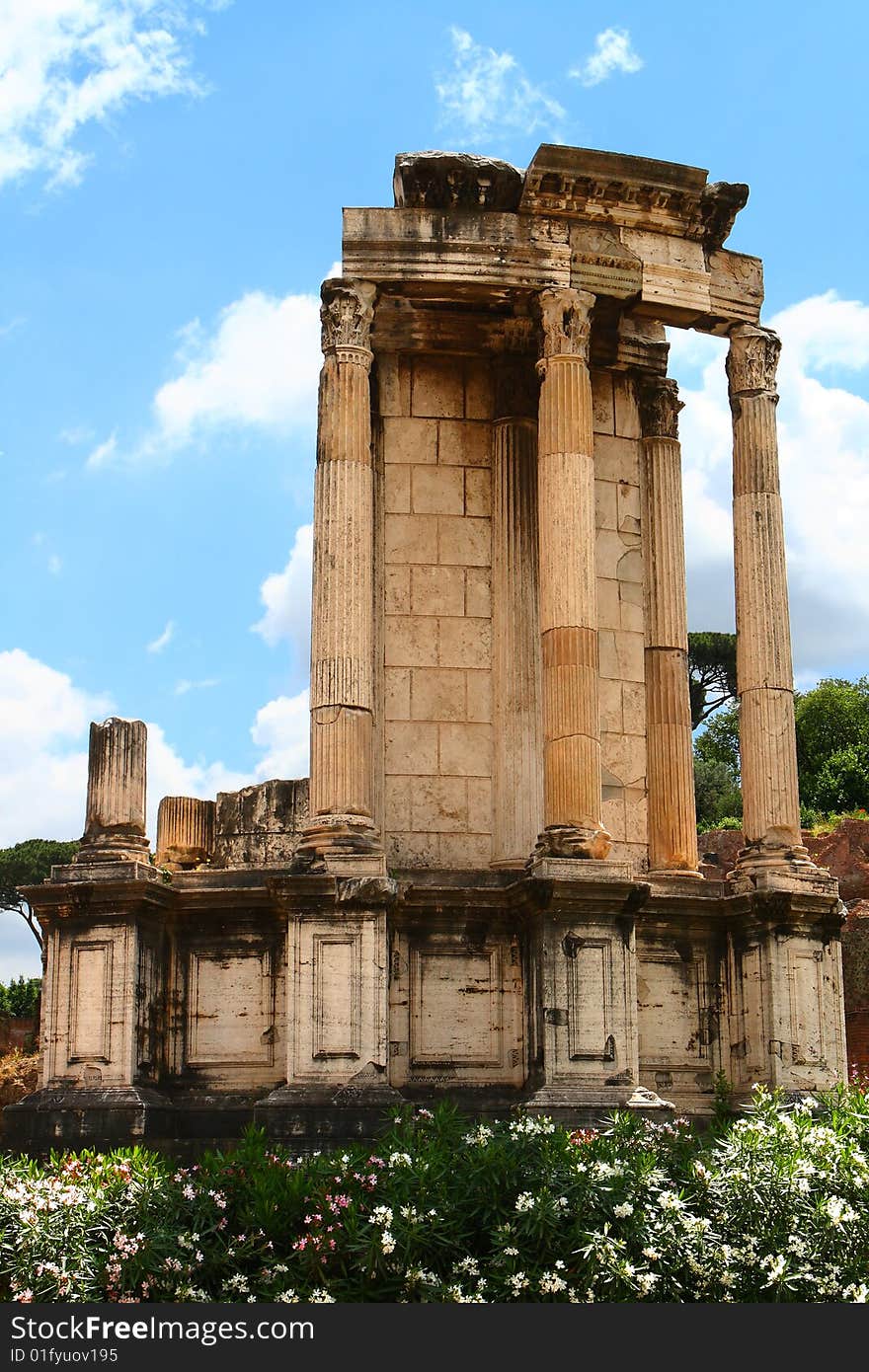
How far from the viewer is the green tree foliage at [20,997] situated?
64.2 metres

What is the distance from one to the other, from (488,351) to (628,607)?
327 cm

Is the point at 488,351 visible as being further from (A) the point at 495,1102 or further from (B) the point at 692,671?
(B) the point at 692,671

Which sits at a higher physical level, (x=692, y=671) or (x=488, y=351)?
(x=692, y=671)

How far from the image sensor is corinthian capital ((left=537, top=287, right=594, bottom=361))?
1827 centimetres

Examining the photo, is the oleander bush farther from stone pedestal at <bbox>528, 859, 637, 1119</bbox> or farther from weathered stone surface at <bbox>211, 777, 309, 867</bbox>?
weathered stone surface at <bbox>211, 777, 309, 867</bbox>

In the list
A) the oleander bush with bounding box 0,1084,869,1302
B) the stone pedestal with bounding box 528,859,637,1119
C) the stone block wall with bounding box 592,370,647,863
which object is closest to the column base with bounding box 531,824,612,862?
the stone pedestal with bounding box 528,859,637,1119

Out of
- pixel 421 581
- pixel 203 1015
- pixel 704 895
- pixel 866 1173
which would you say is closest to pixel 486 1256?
pixel 866 1173

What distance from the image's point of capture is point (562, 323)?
18.3 m

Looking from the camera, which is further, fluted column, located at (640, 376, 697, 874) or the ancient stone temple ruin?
fluted column, located at (640, 376, 697, 874)

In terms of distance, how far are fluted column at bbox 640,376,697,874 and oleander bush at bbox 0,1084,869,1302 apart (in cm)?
715

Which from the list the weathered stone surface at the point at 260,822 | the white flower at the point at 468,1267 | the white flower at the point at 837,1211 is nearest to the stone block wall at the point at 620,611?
the weathered stone surface at the point at 260,822

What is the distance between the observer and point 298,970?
52.8ft

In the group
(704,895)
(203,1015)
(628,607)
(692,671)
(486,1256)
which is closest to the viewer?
(486,1256)

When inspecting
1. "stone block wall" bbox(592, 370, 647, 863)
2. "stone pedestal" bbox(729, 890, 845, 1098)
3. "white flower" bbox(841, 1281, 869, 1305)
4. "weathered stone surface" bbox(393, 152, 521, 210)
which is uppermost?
"weathered stone surface" bbox(393, 152, 521, 210)
